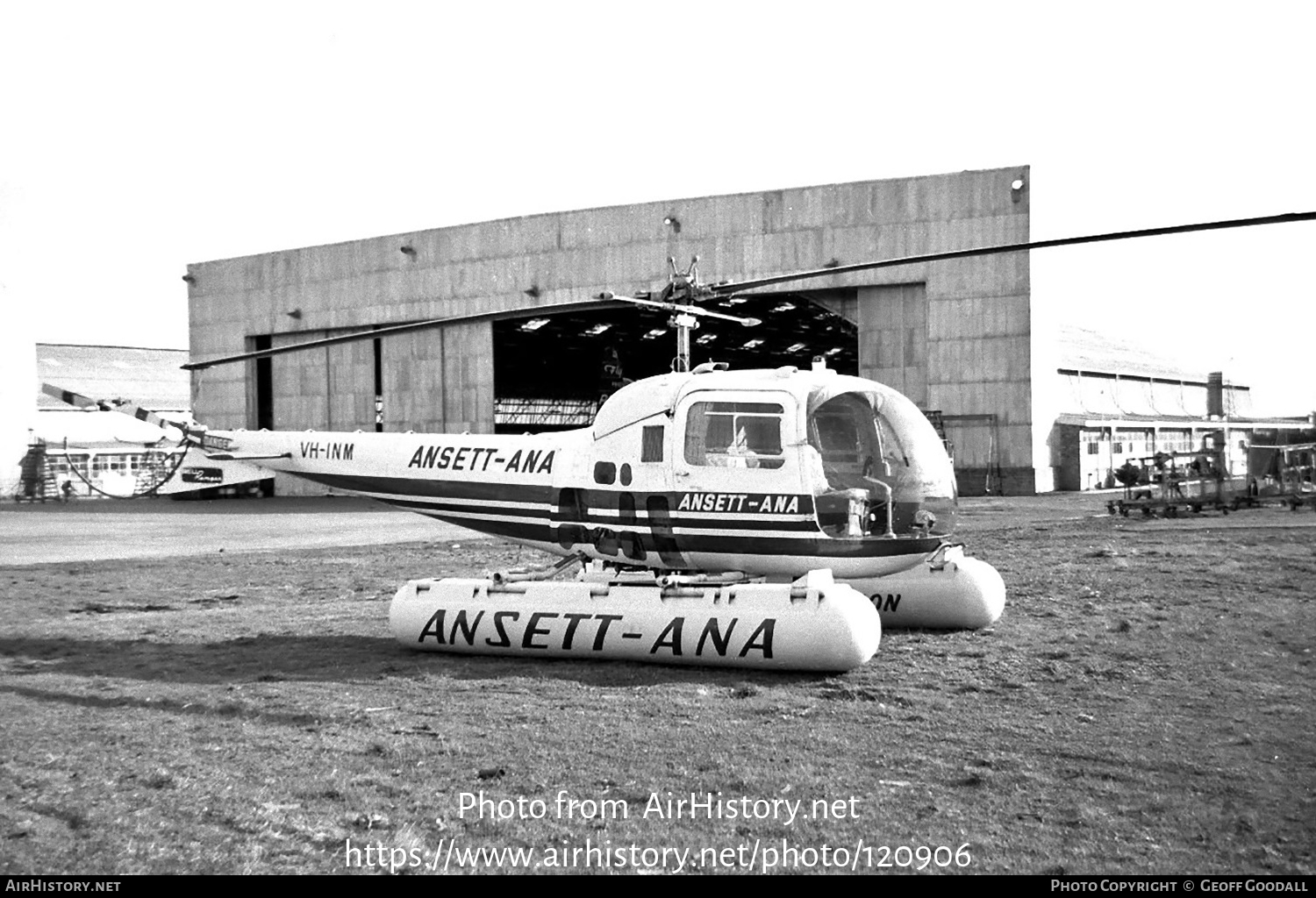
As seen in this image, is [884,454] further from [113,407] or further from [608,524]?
[113,407]

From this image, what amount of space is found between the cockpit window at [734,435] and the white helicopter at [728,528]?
0.01 m

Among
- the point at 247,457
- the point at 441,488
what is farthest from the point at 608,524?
the point at 247,457

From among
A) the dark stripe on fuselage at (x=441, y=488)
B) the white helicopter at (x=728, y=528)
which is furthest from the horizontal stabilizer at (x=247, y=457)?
the white helicopter at (x=728, y=528)

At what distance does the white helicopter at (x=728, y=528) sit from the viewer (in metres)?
9.74

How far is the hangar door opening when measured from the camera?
37.7 meters

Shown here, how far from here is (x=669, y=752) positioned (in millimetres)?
7176

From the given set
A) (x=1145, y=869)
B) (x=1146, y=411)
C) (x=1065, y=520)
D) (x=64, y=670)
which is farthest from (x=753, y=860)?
(x=1146, y=411)

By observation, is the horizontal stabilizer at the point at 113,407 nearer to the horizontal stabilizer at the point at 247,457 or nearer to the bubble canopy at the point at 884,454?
the horizontal stabilizer at the point at 247,457

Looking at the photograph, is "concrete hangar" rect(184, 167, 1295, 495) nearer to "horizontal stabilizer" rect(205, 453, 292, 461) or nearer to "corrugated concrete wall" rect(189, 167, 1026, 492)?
"corrugated concrete wall" rect(189, 167, 1026, 492)

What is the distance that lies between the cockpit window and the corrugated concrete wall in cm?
2230

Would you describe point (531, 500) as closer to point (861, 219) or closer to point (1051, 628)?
point (1051, 628)

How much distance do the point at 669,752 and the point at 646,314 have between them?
18.4 metres

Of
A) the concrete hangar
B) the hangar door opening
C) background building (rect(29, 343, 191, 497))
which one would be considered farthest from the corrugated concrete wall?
background building (rect(29, 343, 191, 497))

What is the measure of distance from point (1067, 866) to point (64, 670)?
8.70 meters
